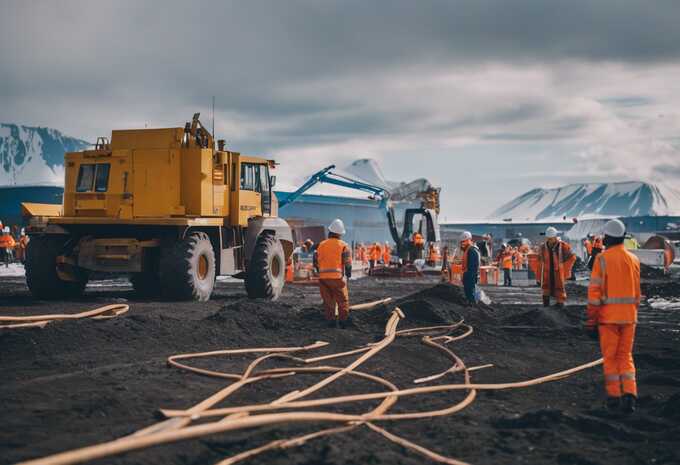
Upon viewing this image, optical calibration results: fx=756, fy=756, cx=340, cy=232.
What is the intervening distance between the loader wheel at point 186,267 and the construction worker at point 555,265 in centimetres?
649

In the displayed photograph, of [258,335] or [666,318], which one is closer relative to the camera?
[258,335]

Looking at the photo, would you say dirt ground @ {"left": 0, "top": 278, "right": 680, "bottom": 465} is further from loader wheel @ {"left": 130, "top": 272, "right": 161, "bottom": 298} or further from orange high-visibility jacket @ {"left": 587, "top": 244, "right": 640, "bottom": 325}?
loader wheel @ {"left": 130, "top": 272, "right": 161, "bottom": 298}

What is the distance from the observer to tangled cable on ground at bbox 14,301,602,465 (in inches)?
185

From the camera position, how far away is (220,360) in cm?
893

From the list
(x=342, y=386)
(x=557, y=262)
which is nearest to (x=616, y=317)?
(x=342, y=386)

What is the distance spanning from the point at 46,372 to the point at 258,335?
366 centimetres

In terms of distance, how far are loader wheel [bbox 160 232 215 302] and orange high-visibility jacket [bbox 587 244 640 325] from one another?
883 centimetres

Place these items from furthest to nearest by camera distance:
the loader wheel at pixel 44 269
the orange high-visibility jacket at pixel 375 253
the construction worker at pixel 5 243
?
the orange high-visibility jacket at pixel 375 253
the construction worker at pixel 5 243
the loader wheel at pixel 44 269

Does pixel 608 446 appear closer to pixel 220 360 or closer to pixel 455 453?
pixel 455 453

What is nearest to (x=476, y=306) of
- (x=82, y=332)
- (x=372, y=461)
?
(x=82, y=332)

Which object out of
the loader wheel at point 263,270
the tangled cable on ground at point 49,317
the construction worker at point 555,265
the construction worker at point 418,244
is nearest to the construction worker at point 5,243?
the construction worker at point 418,244

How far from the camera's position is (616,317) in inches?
263

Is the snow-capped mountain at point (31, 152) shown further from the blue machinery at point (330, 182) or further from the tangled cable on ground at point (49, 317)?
the tangled cable on ground at point (49, 317)

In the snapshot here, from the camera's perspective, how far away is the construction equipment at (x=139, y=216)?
46.7ft
